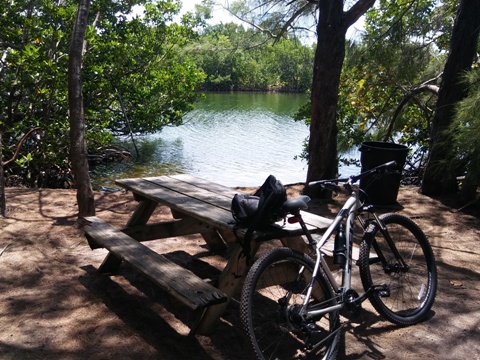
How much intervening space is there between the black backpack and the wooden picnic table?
6 centimetres

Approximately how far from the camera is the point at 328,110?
7.11m

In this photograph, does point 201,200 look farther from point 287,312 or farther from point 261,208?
point 287,312

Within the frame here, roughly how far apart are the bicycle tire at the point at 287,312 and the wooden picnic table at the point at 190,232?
183 millimetres

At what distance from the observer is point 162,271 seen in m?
2.96

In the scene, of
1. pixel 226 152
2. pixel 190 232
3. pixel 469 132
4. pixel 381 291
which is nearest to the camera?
pixel 381 291

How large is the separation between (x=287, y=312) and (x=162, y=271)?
841 mm

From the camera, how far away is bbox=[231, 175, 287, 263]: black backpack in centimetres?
272

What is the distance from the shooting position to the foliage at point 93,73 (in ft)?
31.6

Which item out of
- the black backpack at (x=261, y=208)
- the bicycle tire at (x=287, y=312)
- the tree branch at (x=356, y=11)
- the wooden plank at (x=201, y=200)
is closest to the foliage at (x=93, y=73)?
the tree branch at (x=356, y=11)

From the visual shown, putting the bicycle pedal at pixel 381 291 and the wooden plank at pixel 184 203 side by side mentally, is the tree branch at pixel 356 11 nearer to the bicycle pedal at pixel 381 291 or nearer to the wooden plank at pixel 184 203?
the wooden plank at pixel 184 203

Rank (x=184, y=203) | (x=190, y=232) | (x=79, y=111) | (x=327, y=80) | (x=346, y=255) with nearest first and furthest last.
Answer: (x=346, y=255) → (x=184, y=203) → (x=190, y=232) → (x=79, y=111) → (x=327, y=80)

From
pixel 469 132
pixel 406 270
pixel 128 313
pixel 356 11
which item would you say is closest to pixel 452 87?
pixel 469 132

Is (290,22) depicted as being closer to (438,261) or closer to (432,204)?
(432,204)

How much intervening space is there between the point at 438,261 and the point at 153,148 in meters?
14.9
